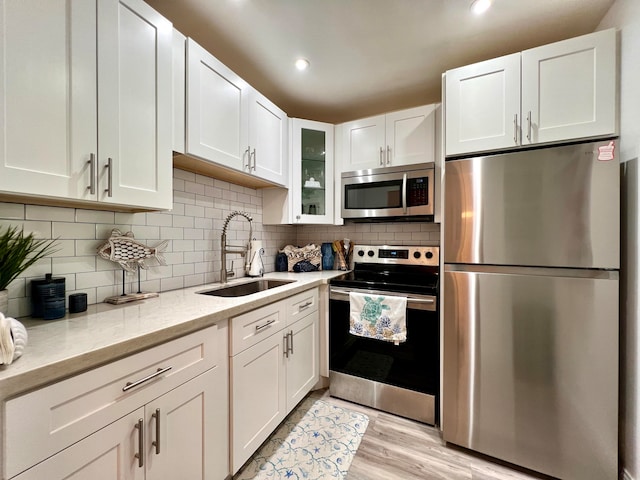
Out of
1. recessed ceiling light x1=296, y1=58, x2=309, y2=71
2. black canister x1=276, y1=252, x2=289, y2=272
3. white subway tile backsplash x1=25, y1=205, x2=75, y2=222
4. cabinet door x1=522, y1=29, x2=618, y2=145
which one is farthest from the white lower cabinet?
cabinet door x1=522, y1=29, x2=618, y2=145

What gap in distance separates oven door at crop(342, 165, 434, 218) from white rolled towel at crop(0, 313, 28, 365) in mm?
2053

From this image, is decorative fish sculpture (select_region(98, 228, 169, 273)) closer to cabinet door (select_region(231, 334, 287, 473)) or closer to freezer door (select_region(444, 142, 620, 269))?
cabinet door (select_region(231, 334, 287, 473))

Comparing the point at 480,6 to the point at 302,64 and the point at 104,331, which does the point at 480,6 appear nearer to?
the point at 302,64

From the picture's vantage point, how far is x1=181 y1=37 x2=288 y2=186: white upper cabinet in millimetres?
1434

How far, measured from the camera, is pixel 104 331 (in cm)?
92

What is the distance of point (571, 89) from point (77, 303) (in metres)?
2.54

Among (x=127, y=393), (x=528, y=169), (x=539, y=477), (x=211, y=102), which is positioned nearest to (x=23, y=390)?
(x=127, y=393)

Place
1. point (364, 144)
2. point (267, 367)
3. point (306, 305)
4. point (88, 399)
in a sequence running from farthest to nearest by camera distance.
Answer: point (364, 144)
point (306, 305)
point (267, 367)
point (88, 399)

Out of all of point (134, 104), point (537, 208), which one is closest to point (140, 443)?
point (134, 104)

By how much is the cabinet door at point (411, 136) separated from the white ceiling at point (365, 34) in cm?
23

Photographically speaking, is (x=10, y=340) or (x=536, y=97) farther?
(x=536, y=97)

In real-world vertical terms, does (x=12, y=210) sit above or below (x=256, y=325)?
above

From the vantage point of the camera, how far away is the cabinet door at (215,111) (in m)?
1.44

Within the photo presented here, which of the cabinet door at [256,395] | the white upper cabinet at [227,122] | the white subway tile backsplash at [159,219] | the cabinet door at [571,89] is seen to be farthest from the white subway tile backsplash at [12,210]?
the cabinet door at [571,89]
